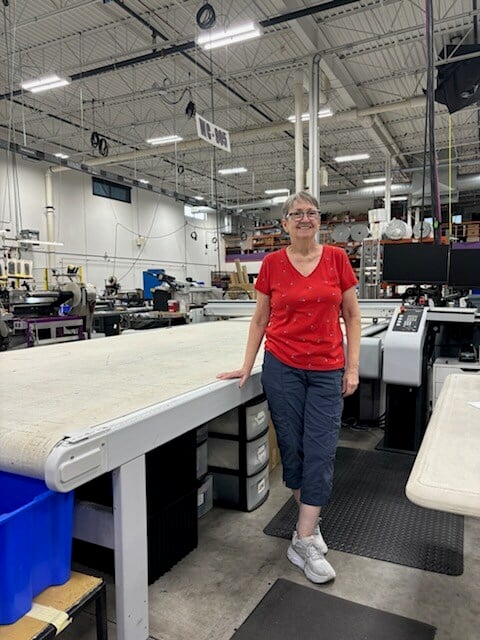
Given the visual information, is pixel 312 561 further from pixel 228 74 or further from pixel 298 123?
pixel 228 74

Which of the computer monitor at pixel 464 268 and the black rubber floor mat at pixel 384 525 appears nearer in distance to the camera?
the black rubber floor mat at pixel 384 525

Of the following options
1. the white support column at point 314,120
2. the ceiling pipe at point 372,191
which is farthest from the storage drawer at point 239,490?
the ceiling pipe at point 372,191

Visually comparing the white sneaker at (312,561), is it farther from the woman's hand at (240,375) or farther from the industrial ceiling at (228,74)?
the industrial ceiling at (228,74)

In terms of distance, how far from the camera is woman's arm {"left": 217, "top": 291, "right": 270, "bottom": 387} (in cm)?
192

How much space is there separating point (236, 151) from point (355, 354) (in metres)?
11.2

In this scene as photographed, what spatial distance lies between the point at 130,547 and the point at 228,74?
786 cm

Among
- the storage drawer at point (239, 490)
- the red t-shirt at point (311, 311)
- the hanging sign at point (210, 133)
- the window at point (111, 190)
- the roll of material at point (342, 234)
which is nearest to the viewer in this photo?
the red t-shirt at point (311, 311)

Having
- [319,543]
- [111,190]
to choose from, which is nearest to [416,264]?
[319,543]

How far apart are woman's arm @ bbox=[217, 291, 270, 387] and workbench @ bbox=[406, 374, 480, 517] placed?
75 cm

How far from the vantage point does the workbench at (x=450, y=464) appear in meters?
0.89

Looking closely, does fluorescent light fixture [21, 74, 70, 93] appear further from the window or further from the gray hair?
the gray hair

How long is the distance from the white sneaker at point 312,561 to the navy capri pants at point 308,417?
19 centimetres

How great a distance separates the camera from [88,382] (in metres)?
1.82

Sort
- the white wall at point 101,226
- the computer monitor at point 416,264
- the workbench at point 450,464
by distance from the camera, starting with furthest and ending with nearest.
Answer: the white wall at point 101,226, the computer monitor at point 416,264, the workbench at point 450,464
